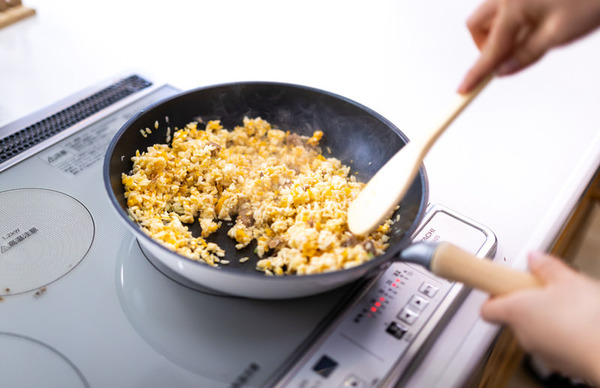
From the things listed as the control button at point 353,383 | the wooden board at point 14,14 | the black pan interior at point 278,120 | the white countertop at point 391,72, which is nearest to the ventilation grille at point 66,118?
the white countertop at point 391,72

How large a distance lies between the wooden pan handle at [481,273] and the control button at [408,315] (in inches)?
6.2

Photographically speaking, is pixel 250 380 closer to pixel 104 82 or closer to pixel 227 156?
pixel 227 156

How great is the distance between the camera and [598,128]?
4.01 feet

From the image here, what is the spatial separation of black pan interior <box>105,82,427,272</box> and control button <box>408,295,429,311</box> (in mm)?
143

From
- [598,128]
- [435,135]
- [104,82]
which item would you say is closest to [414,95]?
[598,128]

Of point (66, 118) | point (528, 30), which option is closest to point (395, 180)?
point (528, 30)

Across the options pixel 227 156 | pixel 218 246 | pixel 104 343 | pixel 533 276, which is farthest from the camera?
pixel 227 156

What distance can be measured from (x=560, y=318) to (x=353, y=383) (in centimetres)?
31

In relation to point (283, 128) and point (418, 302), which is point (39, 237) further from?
point (418, 302)

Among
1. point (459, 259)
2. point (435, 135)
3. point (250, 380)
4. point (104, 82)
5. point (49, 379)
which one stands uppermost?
point (435, 135)

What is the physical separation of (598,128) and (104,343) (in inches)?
51.8

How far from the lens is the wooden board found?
1554 millimetres

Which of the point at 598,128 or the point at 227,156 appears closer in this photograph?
the point at 227,156

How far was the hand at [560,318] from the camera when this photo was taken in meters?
0.55
